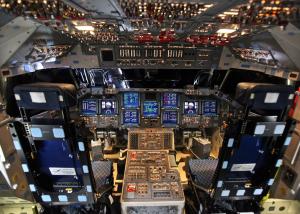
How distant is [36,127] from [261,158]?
2101 mm

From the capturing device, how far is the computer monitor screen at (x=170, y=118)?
390 cm

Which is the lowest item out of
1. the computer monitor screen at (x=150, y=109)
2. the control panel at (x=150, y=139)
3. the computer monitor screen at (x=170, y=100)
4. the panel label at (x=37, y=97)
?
the control panel at (x=150, y=139)

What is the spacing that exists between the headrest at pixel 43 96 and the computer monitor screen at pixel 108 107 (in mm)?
2193

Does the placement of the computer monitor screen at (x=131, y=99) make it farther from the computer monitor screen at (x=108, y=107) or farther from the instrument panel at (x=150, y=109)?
the computer monitor screen at (x=108, y=107)

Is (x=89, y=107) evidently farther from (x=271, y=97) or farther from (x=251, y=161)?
(x=271, y=97)

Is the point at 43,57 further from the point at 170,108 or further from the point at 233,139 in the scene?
the point at 233,139

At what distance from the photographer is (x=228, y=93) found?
387 cm

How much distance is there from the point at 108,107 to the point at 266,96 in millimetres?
2799

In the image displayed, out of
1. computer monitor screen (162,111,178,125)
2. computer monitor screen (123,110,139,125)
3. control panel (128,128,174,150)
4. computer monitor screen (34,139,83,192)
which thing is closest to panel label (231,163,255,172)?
computer monitor screen (34,139,83,192)

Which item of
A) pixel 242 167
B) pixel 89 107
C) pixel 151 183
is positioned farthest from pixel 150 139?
pixel 242 167

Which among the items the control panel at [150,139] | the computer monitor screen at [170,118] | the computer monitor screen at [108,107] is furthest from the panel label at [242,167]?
the computer monitor screen at [108,107]

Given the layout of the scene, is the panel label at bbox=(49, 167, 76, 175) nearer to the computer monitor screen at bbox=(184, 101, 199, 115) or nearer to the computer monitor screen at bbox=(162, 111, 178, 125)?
the computer monitor screen at bbox=(162, 111, 178, 125)

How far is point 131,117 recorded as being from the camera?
3904 millimetres

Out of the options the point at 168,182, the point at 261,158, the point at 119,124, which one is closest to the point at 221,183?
the point at 261,158
